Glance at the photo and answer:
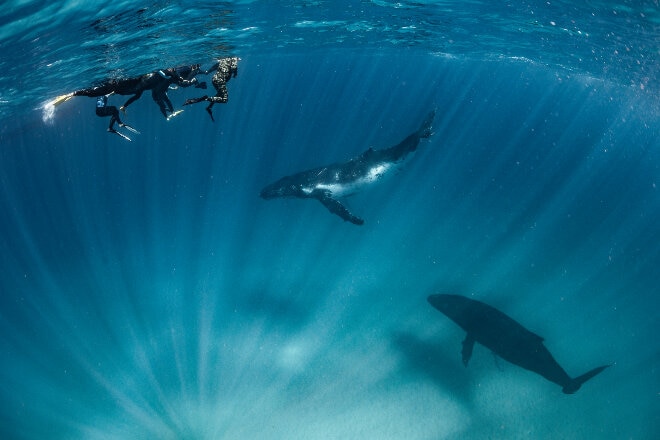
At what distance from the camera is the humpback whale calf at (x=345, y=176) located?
56.1 ft

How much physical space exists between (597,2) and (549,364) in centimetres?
1484

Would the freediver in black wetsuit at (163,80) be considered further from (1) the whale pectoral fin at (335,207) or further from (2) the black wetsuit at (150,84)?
(1) the whale pectoral fin at (335,207)

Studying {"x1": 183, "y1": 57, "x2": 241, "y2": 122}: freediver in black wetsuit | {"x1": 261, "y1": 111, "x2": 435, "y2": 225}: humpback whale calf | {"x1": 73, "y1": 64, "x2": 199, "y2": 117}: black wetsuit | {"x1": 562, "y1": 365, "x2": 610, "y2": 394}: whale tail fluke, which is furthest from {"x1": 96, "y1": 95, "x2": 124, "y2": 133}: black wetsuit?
{"x1": 562, "y1": 365, "x2": 610, "y2": 394}: whale tail fluke

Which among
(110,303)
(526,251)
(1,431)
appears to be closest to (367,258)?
(526,251)

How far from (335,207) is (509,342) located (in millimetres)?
8932

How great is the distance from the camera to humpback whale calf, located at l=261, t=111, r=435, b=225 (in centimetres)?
1709

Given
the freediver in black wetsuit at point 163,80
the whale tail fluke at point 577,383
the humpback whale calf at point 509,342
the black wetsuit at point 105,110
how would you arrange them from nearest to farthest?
the black wetsuit at point 105,110 → the freediver in black wetsuit at point 163,80 → the whale tail fluke at point 577,383 → the humpback whale calf at point 509,342

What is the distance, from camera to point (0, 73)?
15273 mm

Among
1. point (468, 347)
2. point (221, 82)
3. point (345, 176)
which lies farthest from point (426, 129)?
point (221, 82)

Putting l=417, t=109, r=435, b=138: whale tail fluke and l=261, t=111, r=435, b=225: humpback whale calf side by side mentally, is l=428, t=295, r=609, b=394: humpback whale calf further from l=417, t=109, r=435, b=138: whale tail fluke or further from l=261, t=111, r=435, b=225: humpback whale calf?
l=417, t=109, r=435, b=138: whale tail fluke

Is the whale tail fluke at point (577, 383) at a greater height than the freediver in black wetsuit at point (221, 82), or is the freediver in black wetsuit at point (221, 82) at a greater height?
the freediver in black wetsuit at point (221, 82)

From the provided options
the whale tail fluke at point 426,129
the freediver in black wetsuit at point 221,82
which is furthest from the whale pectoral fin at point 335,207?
the freediver in black wetsuit at point 221,82

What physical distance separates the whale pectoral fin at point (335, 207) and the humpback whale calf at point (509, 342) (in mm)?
5298

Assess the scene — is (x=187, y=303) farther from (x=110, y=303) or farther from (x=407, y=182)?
(x=407, y=182)
